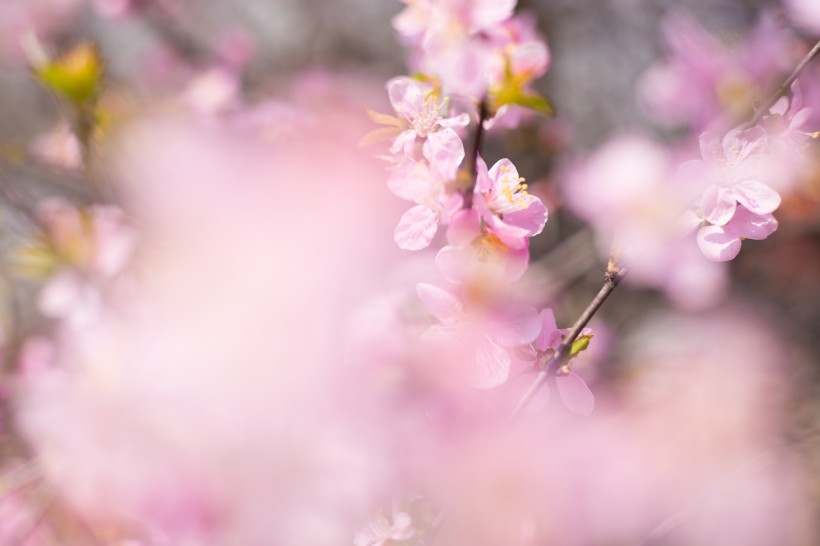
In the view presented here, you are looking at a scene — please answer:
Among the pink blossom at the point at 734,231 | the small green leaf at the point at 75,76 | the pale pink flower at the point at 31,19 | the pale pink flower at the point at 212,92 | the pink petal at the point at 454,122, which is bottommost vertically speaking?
the pale pink flower at the point at 31,19

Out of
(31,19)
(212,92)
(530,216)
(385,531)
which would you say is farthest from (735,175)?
(31,19)

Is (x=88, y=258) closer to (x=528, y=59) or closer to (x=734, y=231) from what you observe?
(x=528, y=59)

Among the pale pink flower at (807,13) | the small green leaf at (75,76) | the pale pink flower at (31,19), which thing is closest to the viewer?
the small green leaf at (75,76)

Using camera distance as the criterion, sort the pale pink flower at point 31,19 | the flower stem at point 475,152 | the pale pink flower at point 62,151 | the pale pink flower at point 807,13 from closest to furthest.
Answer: the flower stem at point 475,152 → the pale pink flower at point 807,13 → the pale pink flower at point 62,151 → the pale pink flower at point 31,19

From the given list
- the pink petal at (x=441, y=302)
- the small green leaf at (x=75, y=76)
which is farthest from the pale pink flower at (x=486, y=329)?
the small green leaf at (x=75, y=76)

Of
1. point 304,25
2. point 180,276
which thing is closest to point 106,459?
point 180,276

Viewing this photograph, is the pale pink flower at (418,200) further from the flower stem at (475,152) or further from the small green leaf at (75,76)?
the small green leaf at (75,76)

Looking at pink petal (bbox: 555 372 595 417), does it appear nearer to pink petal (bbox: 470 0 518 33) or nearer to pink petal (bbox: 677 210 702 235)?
pink petal (bbox: 677 210 702 235)
